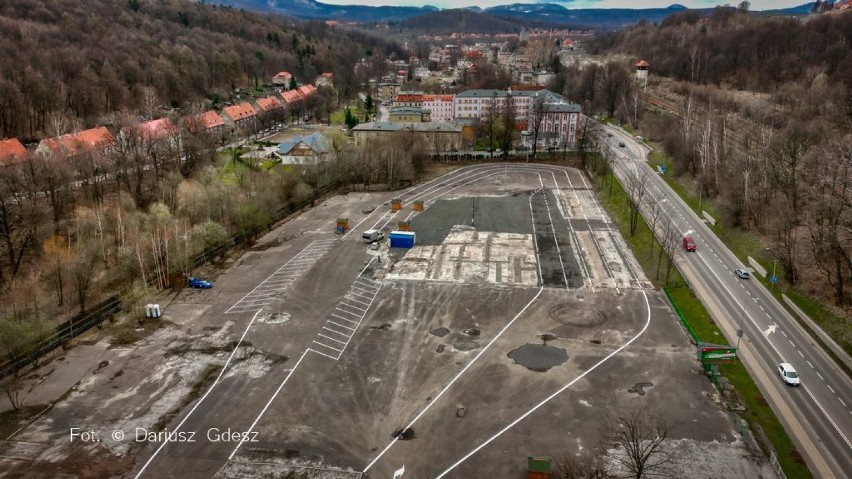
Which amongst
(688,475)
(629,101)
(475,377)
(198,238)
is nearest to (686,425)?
(688,475)

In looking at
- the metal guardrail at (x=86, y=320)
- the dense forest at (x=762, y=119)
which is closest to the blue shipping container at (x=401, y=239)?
the metal guardrail at (x=86, y=320)

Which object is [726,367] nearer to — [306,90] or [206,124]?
[206,124]

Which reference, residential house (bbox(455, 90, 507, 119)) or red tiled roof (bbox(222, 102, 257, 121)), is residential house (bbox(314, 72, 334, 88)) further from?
residential house (bbox(455, 90, 507, 119))

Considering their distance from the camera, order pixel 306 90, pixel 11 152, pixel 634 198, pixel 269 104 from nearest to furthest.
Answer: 1. pixel 634 198
2. pixel 11 152
3. pixel 269 104
4. pixel 306 90

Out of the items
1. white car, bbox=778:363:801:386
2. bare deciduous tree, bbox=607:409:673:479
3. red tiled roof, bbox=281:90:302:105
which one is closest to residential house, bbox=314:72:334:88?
red tiled roof, bbox=281:90:302:105

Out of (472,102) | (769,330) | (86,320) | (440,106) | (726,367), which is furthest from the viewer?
(440,106)

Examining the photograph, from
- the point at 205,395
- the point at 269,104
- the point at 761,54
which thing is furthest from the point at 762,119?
the point at 269,104
